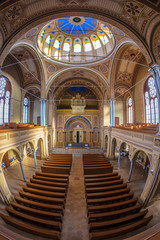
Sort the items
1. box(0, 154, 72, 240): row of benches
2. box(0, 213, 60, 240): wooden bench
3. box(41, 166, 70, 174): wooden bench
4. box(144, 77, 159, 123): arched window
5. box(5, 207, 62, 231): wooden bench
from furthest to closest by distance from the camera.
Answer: box(144, 77, 159, 123): arched window → box(41, 166, 70, 174): wooden bench → box(5, 207, 62, 231): wooden bench → box(0, 154, 72, 240): row of benches → box(0, 213, 60, 240): wooden bench

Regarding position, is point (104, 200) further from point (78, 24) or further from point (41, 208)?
point (78, 24)

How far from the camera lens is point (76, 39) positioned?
1581 centimetres

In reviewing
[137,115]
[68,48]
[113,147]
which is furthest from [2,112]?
[137,115]

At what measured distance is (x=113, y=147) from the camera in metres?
15.4

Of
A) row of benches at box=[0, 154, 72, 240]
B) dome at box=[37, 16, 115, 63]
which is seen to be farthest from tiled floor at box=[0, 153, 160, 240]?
dome at box=[37, 16, 115, 63]

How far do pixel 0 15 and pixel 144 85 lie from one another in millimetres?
15217

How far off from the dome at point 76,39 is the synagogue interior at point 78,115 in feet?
0.38

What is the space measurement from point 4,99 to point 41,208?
12943 millimetres

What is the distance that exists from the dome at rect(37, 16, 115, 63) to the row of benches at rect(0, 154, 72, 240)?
1240cm

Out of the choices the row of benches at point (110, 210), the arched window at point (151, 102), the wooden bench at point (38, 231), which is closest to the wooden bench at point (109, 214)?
the row of benches at point (110, 210)

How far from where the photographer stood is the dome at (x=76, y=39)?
13281mm

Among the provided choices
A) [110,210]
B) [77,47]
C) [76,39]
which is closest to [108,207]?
[110,210]

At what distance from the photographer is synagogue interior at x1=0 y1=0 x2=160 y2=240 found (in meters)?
5.13

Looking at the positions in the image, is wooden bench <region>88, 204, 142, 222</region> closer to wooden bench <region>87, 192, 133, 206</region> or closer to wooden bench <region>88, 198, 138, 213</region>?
wooden bench <region>88, 198, 138, 213</region>
